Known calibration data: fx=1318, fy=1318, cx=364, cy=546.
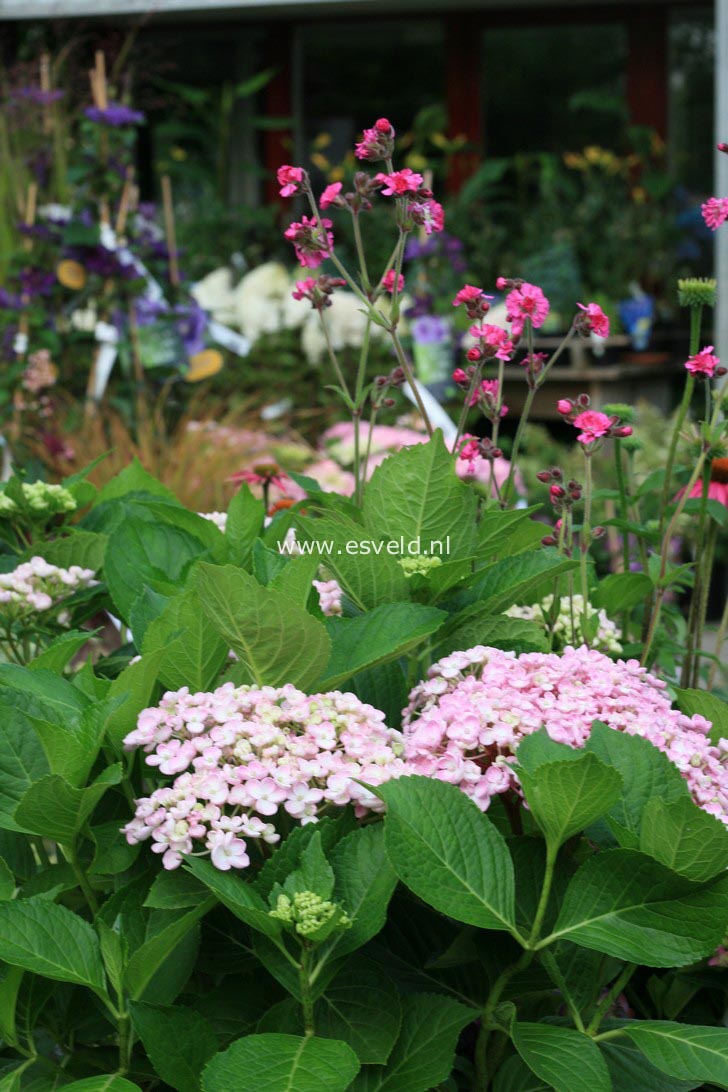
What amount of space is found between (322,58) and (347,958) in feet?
25.3

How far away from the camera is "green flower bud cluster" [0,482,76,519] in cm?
145

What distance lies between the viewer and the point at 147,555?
4.28ft

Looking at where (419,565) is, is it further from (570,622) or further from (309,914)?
(309,914)

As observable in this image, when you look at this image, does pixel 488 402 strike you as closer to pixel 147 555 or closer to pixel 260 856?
pixel 147 555

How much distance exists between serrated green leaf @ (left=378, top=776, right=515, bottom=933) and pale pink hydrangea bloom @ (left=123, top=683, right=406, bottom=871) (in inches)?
1.6

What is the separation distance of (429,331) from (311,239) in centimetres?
328

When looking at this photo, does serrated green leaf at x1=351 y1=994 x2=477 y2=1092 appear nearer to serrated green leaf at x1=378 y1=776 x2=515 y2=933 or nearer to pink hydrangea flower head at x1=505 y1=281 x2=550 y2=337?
serrated green leaf at x1=378 y1=776 x2=515 y2=933

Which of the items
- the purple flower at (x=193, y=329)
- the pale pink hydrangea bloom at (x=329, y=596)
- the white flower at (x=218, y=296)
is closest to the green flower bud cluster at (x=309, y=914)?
the pale pink hydrangea bloom at (x=329, y=596)

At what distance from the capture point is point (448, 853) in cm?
88

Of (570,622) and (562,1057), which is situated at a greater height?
(570,622)

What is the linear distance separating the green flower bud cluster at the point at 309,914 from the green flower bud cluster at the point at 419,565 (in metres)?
0.37

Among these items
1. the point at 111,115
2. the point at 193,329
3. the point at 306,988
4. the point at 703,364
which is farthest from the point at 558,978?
the point at 111,115

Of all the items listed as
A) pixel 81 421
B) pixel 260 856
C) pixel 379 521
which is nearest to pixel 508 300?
pixel 379 521

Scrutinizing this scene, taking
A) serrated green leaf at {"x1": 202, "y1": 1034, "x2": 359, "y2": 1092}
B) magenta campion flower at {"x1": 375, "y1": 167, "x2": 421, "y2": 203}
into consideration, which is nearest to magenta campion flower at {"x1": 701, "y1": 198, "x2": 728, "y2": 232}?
magenta campion flower at {"x1": 375, "y1": 167, "x2": 421, "y2": 203}
